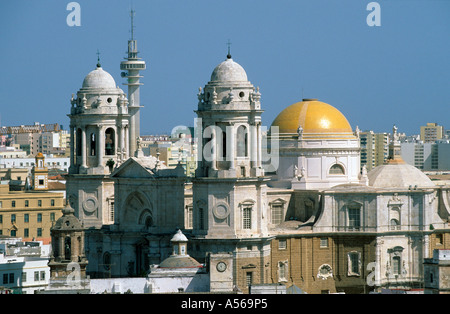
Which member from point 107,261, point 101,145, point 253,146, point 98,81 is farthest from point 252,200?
point 98,81

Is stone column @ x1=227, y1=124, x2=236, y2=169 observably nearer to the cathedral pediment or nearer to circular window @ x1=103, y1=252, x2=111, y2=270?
the cathedral pediment

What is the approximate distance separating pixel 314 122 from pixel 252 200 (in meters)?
17.8

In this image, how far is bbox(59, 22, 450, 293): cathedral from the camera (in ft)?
389

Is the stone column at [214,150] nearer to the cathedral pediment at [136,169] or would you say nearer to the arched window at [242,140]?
the arched window at [242,140]

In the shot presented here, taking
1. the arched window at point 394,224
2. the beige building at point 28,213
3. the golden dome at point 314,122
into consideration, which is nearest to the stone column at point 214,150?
the arched window at point 394,224

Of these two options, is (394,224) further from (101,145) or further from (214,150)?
(101,145)

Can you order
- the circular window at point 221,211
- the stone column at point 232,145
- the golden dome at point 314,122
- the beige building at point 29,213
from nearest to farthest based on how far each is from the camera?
the stone column at point 232,145
the circular window at point 221,211
the golden dome at point 314,122
the beige building at point 29,213

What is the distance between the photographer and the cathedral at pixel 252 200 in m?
118

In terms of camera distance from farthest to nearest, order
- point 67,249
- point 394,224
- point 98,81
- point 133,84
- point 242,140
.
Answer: point 133,84
point 98,81
point 394,224
point 242,140
point 67,249

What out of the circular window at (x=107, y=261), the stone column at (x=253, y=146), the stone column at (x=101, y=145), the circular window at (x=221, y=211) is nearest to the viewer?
the circular window at (x=221, y=211)

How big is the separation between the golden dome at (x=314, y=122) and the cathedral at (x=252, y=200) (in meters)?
0.08

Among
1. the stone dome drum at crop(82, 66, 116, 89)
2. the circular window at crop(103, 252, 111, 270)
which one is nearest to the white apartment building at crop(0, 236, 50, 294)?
the circular window at crop(103, 252, 111, 270)

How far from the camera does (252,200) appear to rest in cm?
11906
